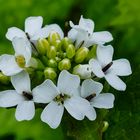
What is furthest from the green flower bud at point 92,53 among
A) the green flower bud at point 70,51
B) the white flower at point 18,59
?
the white flower at point 18,59

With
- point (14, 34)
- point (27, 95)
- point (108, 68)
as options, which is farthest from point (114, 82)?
point (14, 34)

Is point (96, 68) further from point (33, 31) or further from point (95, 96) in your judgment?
point (33, 31)

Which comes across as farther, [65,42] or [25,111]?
[65,42]

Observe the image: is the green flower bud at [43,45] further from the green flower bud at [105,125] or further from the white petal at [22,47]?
the green flower bud at [105,125]

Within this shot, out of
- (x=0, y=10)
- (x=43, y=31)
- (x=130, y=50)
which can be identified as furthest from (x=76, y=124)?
(x=0, y=10)

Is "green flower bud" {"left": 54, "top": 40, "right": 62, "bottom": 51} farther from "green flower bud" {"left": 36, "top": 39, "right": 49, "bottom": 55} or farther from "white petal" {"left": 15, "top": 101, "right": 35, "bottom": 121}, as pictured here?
"white petal" {"left": 15, "top": 101, "right": 35, "bottom": 121}

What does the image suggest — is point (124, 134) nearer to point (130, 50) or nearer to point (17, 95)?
point (17, 95)
